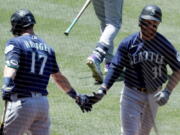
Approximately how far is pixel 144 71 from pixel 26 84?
39.2 inches

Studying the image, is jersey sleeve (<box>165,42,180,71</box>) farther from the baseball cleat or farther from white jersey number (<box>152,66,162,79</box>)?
the baseball cleat

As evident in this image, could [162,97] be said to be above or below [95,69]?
above

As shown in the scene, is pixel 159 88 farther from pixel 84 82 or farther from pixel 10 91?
pixel 84 82

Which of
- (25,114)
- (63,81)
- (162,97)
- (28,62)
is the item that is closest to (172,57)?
(162,97)

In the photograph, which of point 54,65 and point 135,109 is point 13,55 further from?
point 135,109

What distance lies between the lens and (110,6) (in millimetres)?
9297

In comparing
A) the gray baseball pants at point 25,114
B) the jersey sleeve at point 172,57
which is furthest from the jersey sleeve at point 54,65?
the jersey sleeve at point 172,57

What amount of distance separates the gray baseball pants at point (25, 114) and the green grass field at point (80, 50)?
1.41 meters

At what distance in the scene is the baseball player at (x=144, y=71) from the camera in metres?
6.59

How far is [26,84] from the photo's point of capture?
6.51m

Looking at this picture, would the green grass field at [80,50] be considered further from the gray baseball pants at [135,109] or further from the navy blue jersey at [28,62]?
the navy blue jersey at [28,62]

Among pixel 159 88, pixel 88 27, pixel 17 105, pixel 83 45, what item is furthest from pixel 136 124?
pixel 88 27

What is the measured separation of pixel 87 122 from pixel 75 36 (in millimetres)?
2760

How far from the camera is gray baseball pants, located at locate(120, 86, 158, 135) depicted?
6.77m
